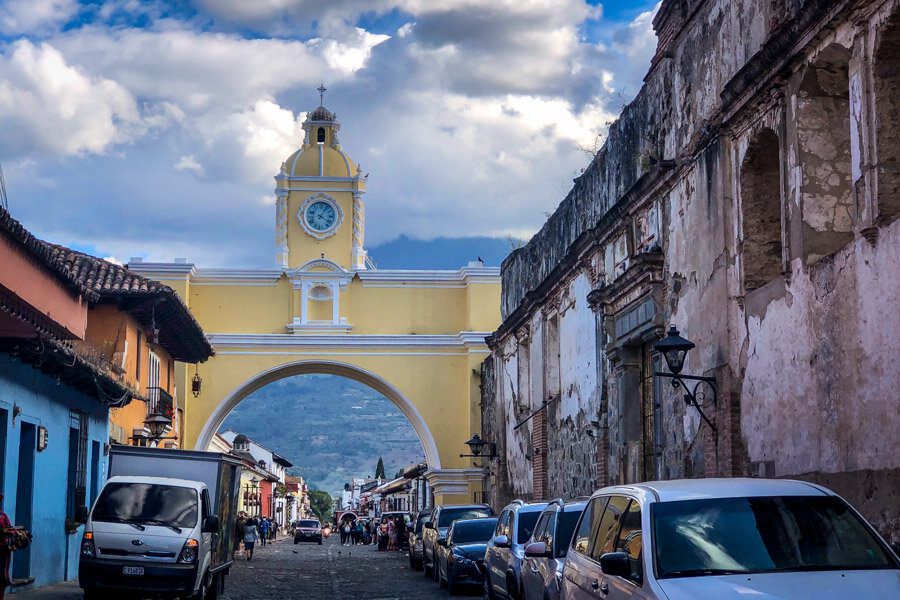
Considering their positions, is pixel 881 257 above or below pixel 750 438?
above

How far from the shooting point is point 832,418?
1095 centimetres

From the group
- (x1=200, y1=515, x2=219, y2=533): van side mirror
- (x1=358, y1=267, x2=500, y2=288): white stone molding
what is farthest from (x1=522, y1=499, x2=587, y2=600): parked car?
(x1=358, y1=267, x2=500, y2=288): white stone molding

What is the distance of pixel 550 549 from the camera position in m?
12.0

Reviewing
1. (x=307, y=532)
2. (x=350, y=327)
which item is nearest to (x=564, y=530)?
(x=350, y=327)

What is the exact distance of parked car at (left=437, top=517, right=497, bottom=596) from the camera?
19828 mm

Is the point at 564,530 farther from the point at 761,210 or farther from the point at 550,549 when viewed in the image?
the point at 761,210

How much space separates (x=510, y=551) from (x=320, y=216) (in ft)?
95.0

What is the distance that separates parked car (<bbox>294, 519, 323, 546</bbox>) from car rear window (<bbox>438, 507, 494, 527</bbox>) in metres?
42.6

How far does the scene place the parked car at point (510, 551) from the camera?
14.1 m

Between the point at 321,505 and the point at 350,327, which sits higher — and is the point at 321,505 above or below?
below

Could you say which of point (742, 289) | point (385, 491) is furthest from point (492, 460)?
point (385, 491)

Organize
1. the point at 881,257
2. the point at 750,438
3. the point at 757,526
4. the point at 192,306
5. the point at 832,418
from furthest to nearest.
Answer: the point at 192,306, the point at 750,438, the point at 832,418, the point at 881,257, the point at 757,526

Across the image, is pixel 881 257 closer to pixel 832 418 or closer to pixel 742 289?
pixel 832 418

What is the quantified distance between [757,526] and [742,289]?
19.7 feet
